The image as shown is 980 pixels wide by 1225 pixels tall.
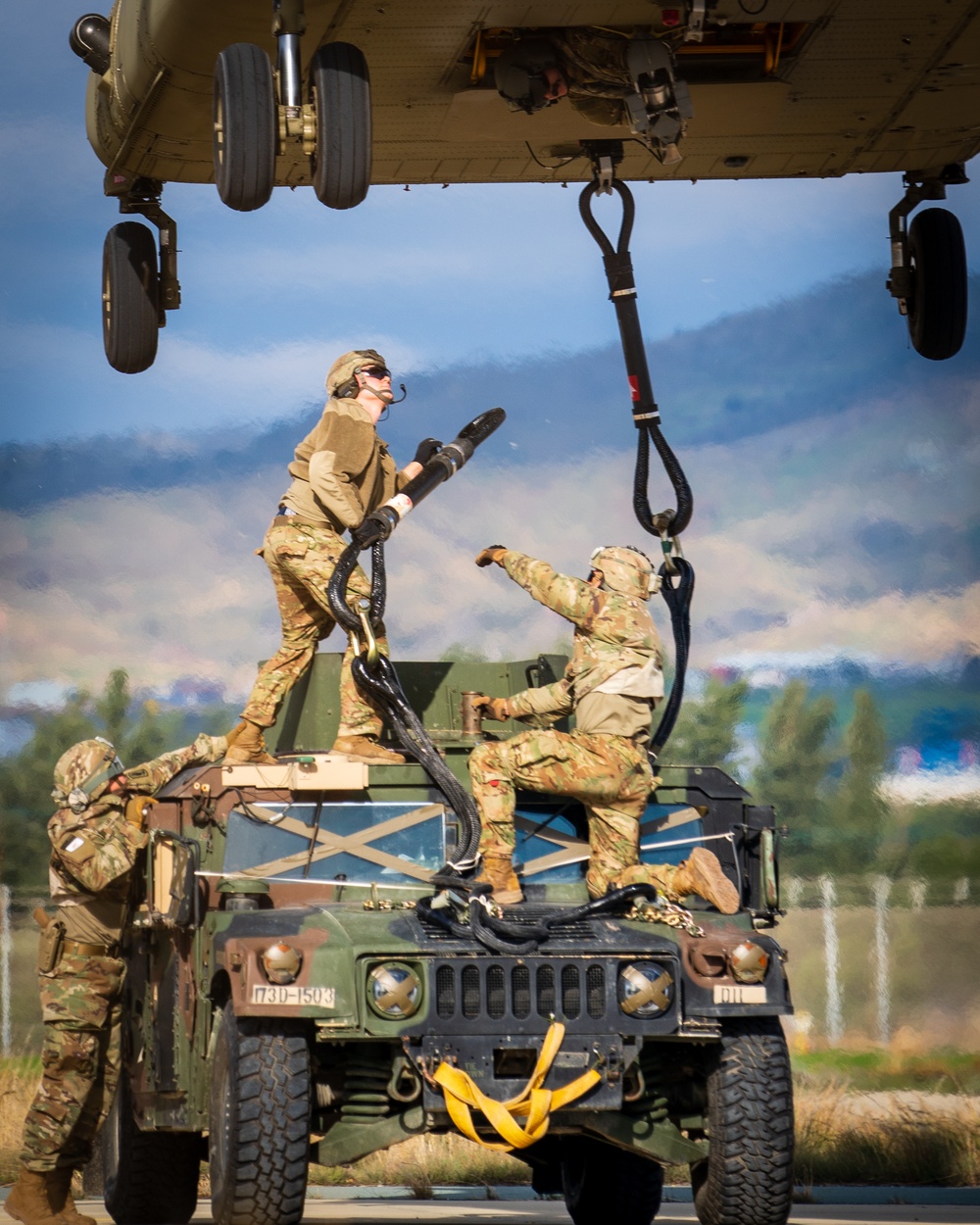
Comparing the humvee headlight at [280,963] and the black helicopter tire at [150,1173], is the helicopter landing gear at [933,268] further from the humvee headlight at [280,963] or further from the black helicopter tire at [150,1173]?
the humvee headlight at [280,963]

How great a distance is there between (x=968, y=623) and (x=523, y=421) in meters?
4.12

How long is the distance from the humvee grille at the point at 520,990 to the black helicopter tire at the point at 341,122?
340cm

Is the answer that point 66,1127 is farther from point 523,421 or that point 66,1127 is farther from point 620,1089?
point 523,421

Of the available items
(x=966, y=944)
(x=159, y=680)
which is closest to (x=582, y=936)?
(x=966, y=944)

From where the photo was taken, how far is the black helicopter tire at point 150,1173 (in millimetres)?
9297

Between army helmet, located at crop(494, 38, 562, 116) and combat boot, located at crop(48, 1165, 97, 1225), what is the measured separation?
496 centimetres

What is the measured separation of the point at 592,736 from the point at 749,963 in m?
1.32

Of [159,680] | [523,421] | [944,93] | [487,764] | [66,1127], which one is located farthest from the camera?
[523,421]

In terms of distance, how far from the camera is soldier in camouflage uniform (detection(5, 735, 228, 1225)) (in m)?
9.14

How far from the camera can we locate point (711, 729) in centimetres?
1838

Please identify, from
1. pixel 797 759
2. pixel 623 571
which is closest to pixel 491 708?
pixel 623 571

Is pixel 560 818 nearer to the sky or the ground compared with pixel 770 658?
nearer to the ground

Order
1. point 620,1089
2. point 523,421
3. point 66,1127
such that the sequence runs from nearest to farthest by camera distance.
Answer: point 620,1089 < point 66,1127 < point 523,421

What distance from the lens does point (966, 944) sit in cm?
1609
